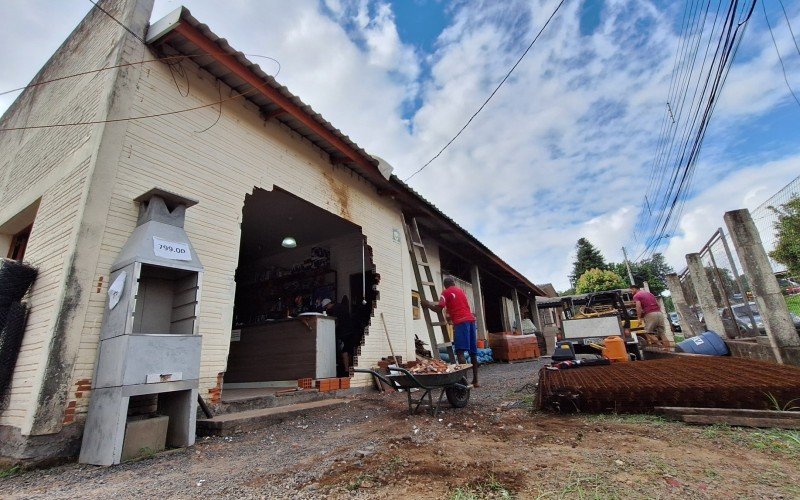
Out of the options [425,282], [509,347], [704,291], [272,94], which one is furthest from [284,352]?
[704,291]

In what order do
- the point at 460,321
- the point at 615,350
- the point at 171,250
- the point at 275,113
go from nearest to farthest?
the point at 171,250
the point at 275,113
the point at 460,321
the point at 615,350

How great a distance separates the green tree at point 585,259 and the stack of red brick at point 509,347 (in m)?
40.9

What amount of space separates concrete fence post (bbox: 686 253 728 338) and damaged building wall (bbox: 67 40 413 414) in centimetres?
808

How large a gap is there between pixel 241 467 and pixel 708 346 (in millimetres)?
8630

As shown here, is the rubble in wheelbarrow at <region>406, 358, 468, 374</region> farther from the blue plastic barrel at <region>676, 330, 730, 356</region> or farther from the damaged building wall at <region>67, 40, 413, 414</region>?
the blue plastic barrel at <region>676, 330, 730, 356</region>

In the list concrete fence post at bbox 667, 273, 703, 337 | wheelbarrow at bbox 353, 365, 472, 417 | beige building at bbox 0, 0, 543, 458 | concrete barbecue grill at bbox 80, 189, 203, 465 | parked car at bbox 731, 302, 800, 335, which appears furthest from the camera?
concrete fence post at bbox 667, 273, 703, 337

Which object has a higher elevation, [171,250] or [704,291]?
[171,250]

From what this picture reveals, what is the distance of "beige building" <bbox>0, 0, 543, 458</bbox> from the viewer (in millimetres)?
3344

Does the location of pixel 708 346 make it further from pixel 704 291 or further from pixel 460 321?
pixel 460 321

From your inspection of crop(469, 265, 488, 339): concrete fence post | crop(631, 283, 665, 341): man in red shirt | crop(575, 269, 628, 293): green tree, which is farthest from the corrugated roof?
crop(575, 269, 628, 293): green tree

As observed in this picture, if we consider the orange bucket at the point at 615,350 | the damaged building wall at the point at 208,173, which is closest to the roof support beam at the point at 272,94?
the damaged building wall at the point at 208,173

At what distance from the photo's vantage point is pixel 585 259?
2000 inches

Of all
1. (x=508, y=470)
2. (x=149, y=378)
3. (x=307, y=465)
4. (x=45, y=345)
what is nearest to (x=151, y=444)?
(x=149, y=378)

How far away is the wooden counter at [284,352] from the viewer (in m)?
6.27
